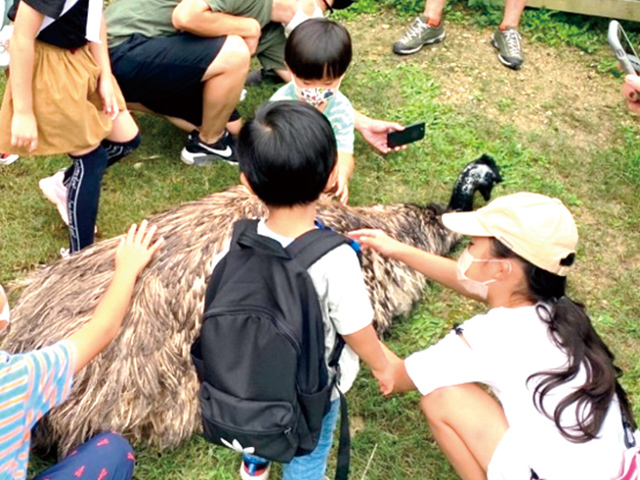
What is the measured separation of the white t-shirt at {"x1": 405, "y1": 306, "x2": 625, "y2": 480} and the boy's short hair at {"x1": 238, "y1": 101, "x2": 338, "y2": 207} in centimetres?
80

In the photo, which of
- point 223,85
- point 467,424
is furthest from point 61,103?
point 467,424

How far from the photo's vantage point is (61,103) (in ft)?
10.8

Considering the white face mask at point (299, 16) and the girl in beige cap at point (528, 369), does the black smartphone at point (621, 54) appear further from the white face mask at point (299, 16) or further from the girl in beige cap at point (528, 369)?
the girl in beige cap at point (528, 369)

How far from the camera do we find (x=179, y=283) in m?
2.94

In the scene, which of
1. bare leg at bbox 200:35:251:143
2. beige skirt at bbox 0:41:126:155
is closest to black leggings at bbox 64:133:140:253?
beige skirt at bbox 0:41:126:155

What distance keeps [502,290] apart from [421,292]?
3.87ft

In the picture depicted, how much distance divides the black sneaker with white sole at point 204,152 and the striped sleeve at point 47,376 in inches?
93.4

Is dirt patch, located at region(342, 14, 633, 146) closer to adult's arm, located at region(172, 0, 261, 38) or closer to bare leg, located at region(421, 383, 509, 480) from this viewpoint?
adult's arm, located at region(172, 0, 261, 38)

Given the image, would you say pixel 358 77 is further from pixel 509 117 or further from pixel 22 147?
pixel 22 147

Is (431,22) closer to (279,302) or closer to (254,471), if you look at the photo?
(254,471)

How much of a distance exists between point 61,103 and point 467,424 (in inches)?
82.6

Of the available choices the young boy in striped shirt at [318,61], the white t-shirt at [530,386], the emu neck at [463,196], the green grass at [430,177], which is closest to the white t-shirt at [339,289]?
the white t-shirt at [530,386]

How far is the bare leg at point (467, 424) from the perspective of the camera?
104 inches

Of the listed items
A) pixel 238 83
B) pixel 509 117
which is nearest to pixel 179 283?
pixel 238 83
